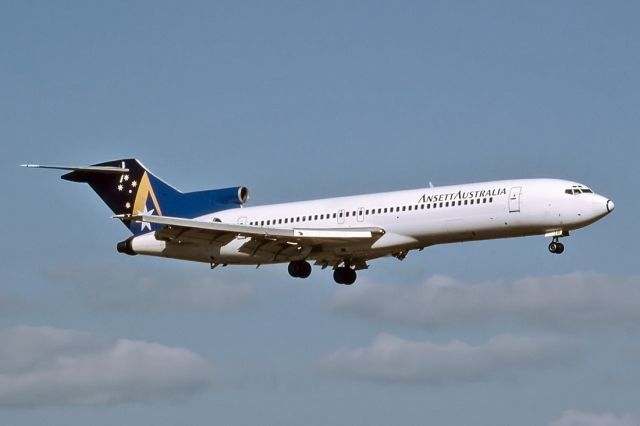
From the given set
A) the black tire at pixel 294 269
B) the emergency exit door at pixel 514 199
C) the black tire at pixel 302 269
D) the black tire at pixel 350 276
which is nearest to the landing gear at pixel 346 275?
the black tire at pixel 350 276

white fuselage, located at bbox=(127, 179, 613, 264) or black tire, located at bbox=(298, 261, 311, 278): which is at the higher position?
white fuselage, located at bbox=(127, 179, 613, 264)

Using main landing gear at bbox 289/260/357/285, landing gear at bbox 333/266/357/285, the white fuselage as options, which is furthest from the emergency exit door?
landing gear at bbox 333/266/357/285

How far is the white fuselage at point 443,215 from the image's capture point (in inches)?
2254

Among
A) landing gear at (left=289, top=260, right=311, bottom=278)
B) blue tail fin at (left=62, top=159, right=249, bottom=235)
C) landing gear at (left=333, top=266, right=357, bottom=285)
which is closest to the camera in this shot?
landing gear at (left=289, top=260, right=311, bottom=278)

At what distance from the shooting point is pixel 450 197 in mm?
58500

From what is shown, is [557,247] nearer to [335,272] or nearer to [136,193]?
[335,272]

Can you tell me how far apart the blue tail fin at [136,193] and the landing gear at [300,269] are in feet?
20.0

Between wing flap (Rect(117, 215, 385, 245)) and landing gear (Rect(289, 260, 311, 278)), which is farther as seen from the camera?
landing gear (Rect(289, 260, 311, 278))

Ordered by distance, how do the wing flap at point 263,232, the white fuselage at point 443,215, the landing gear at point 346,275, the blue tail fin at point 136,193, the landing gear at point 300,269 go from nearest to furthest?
the white fuselage at point 443,215
the wing flap at point 263,232
the landing gear at point 300,269
the landing gear at point 346,275
the blue tail fin at point 136,193

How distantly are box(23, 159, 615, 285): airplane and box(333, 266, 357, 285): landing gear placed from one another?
4cm

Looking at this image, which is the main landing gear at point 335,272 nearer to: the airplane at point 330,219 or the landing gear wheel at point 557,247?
the airplane at point 330,219

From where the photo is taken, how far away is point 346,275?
64.8 m

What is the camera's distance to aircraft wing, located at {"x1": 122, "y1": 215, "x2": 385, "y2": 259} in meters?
60.0

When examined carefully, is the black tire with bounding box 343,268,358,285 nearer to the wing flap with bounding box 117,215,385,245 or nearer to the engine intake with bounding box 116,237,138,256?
the wing flap with bounding box 117,215,385,245
